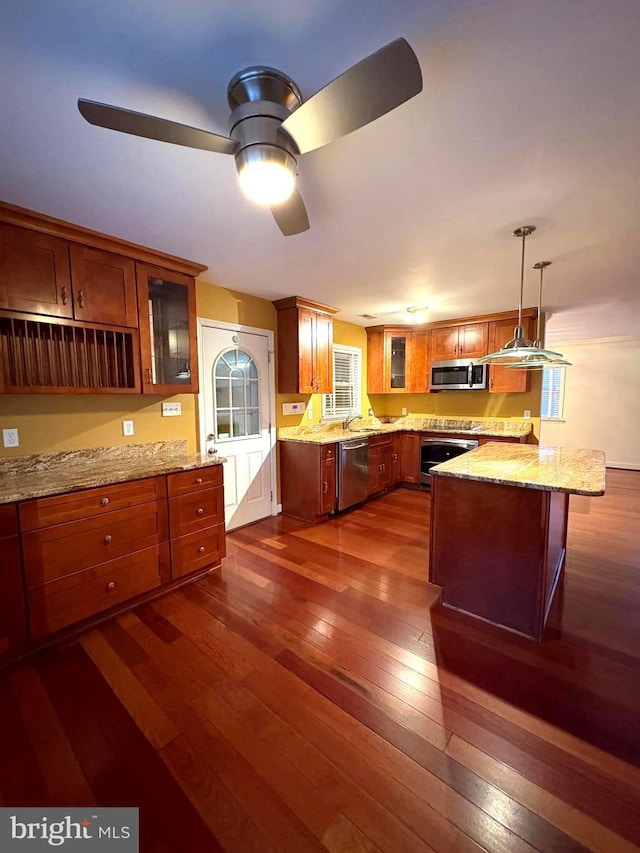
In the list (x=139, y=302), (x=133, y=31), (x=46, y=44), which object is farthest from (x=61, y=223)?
(x=133, y=31)

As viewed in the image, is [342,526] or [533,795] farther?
[342,526]

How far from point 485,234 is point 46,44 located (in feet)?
7.54

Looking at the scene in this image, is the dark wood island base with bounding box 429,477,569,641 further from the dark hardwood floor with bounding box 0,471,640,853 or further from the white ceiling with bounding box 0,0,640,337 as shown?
the white ceiling with bounding box 0,0,640,337

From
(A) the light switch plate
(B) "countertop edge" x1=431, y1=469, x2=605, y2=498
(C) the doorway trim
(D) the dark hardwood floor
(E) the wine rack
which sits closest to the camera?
(D) the dark hardwood floor

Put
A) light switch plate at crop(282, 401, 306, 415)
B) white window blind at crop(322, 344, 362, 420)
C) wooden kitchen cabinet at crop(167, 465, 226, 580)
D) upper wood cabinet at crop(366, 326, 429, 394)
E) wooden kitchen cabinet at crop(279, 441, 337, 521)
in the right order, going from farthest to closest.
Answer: upper wood cabinet at crop(366, 326, 429, 394)
white window blind at crop(322, 344, 362, 420)
light switch plate at crop(282, 401, 306, 415)
wooden kitchen cabinet at crop(279, 441, 337, 521)
wooden kitchen cabinet at crop(167, 465, 226, 580)

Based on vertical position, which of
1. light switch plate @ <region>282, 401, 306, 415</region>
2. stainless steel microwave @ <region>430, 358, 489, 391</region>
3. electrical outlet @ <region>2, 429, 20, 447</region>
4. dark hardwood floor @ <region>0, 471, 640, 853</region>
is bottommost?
dark hardwood floor @ <region>0, 471, 640, 853</region>

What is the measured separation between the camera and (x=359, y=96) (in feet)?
3.17

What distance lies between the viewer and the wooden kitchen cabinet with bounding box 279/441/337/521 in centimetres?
375

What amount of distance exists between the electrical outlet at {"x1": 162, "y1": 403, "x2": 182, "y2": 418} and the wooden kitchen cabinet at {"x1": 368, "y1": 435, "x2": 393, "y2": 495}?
2356mm

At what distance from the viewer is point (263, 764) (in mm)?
1335

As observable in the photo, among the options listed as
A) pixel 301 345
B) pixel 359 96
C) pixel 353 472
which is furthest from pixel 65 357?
pixel 353 472

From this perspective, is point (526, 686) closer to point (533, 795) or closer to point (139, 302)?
point (533, 795)

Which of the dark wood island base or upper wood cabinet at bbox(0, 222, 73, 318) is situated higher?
upper wood cabinet at bbox(0, 222, 73, 318)

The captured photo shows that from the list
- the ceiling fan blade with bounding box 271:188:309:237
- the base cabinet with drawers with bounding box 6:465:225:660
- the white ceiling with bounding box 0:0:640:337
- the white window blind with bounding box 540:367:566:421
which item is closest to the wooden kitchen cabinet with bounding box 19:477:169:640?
the base cabinet with drawers with bounding box 6:465:225:660
